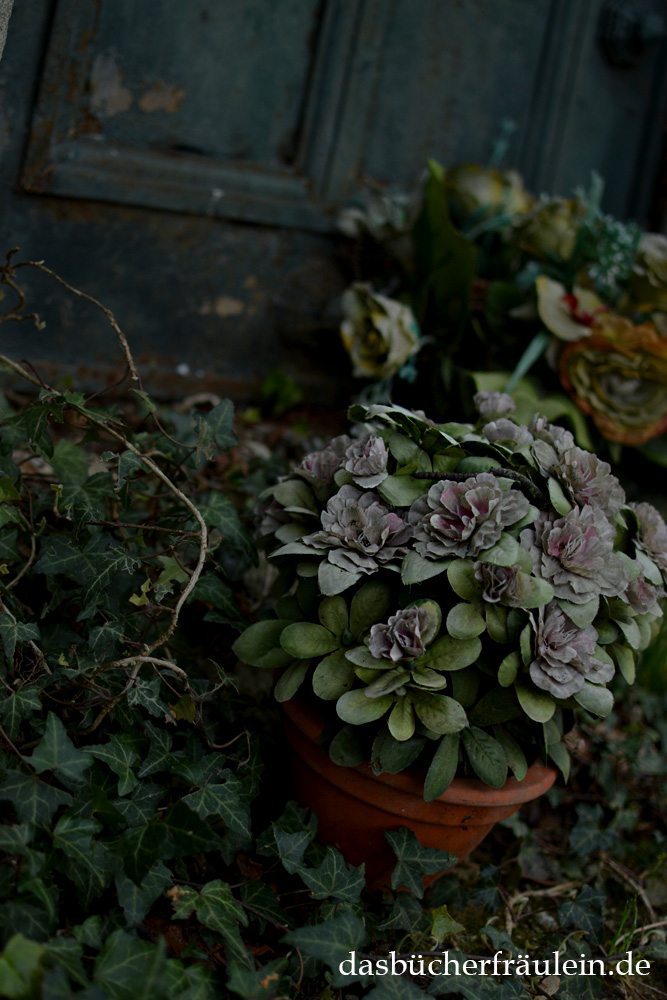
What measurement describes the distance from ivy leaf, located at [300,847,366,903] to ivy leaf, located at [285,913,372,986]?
0.24 feet

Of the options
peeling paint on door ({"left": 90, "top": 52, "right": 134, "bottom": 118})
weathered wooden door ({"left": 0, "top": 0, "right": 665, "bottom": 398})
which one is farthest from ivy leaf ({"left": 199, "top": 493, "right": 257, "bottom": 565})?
peeling paint on door ({"left": 90, "top": 52, "right": 134, "bottom": 118})

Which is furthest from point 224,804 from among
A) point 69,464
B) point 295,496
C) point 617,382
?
point 617,382

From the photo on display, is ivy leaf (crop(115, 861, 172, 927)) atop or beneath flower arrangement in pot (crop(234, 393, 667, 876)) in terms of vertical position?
beneath

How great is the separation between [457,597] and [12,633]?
0.72 m

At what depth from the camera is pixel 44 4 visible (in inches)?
76.9

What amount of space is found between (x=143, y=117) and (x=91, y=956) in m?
2.06

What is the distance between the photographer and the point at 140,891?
112 cm

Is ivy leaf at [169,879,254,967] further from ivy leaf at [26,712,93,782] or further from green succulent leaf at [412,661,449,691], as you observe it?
green succulent leaf at [412,661,449,691]

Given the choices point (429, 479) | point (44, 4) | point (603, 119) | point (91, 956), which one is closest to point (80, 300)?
point (44, 4)

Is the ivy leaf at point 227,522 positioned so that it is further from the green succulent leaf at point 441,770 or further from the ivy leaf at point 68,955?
the ivy leaf at point 68,955

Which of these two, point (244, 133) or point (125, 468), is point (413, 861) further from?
point (244, 133)

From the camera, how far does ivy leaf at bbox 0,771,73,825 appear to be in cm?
108

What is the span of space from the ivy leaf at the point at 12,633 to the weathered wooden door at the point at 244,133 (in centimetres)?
122

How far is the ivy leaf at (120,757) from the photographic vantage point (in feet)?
3.88
